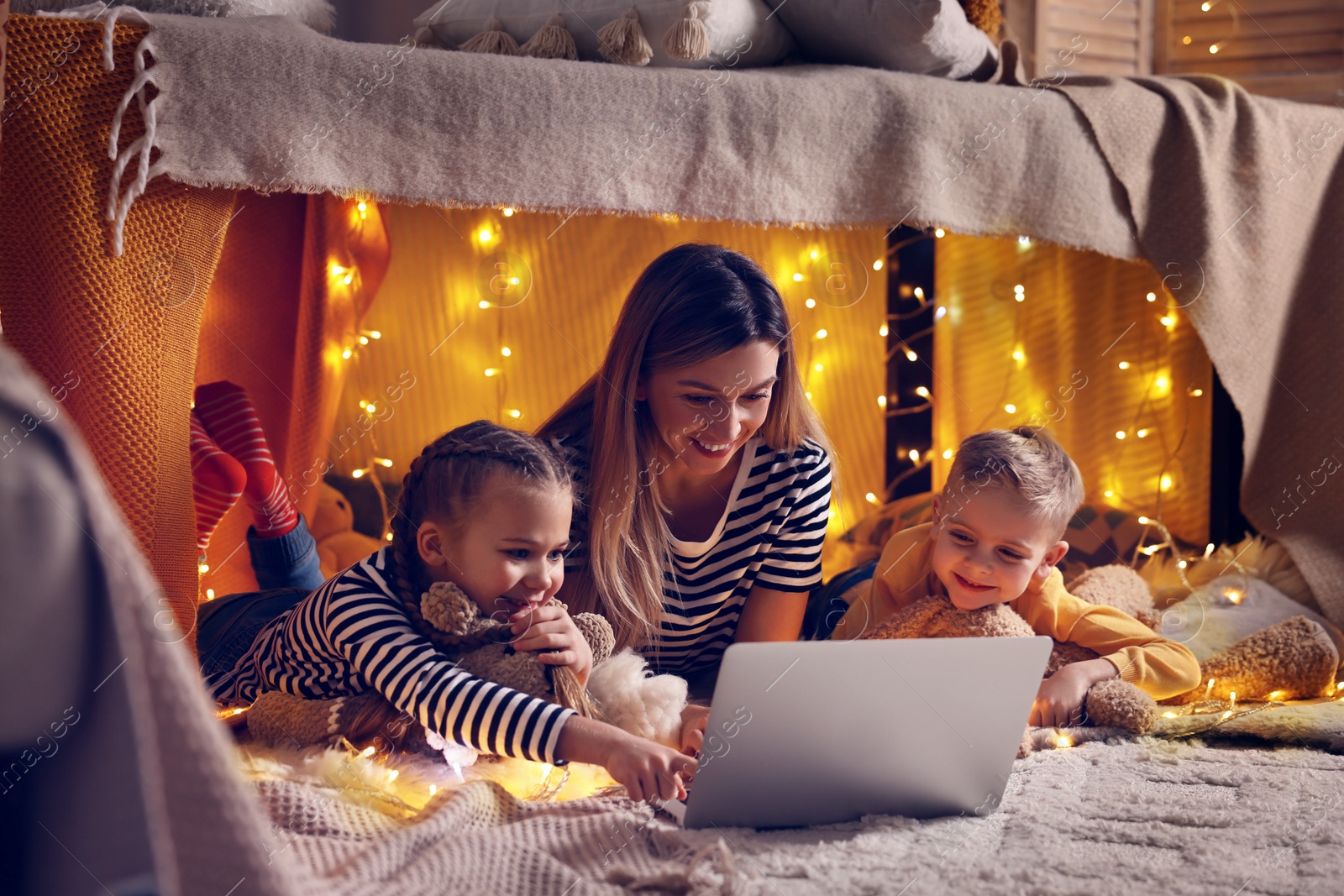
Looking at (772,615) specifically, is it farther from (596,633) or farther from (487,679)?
(487,679)

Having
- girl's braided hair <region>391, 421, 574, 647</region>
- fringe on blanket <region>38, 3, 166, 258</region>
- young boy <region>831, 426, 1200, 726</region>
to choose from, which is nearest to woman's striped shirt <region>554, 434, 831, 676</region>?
young boy <region>831, 426, 1200, 726</region>

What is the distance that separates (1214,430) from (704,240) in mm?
857

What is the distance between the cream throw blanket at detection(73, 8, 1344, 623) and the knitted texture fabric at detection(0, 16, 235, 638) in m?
0.04

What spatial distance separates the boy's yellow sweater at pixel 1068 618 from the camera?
1.20 metres

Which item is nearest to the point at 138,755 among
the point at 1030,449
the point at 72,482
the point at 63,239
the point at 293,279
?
the point at 72,482

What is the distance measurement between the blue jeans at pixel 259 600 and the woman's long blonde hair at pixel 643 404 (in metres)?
0.39

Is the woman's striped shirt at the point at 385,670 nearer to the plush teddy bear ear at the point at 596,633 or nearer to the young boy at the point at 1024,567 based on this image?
the plush teddy bear ear at the point at 596,633

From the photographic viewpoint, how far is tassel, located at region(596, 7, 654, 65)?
119 cm

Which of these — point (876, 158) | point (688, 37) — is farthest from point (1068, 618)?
point (688, 37)

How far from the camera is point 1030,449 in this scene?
1.15 m

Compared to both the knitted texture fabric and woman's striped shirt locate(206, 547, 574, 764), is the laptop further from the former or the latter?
the knitted texture fabric

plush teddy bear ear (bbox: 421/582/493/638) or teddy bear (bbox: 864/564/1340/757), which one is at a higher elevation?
plush teddy bear ear (bbox: 421/582/493/638)

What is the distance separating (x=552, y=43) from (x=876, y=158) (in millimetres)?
409

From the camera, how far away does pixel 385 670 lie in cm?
93
